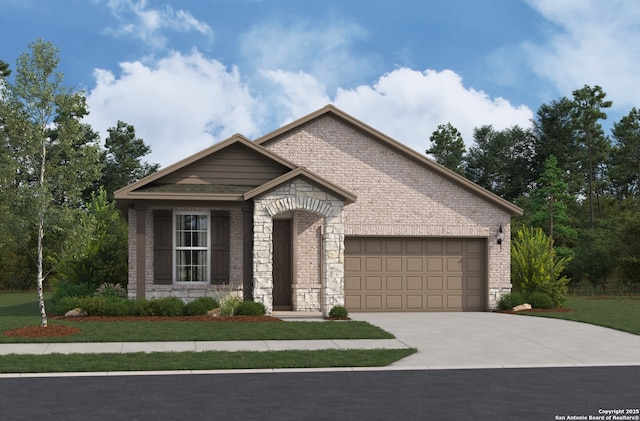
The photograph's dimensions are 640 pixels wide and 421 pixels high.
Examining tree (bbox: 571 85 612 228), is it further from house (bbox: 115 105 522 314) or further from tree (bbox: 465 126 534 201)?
house (bbox: 115 105 522 314)

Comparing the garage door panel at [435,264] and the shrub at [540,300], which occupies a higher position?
the garage door panel at [435,264]

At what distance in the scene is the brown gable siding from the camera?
23.0m

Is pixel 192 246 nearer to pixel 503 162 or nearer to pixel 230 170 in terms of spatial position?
pixel 230 170

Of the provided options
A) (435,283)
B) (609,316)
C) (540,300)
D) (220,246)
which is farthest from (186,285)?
(609,316)

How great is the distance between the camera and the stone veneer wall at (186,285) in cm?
2259

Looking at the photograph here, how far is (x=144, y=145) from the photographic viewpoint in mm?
63219

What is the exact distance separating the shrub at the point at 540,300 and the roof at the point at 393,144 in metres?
2.83

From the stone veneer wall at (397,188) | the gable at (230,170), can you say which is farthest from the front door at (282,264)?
the stone veneer wall at (397,188)

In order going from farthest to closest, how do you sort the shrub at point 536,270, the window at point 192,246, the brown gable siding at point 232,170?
the shrub at point 536,270
the brown gable siding at point 232,170
the window at point 192,246

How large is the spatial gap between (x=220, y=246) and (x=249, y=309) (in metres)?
3.17

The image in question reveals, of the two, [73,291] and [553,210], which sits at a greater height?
[553,210]

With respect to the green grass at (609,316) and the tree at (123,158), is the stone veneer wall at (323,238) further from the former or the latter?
the tree at (123,158)

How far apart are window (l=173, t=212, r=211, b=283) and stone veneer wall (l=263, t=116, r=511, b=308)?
409 centimetres

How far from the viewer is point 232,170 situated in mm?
23234
